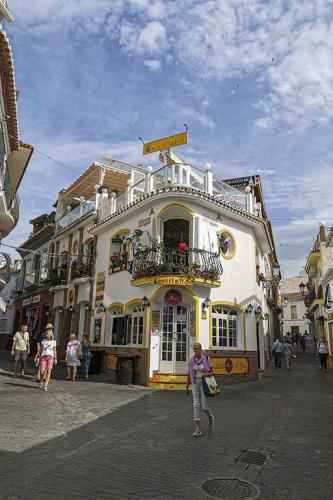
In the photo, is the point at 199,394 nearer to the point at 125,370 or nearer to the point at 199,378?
the point at 199,378

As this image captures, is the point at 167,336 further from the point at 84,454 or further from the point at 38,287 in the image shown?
the point at 38,287

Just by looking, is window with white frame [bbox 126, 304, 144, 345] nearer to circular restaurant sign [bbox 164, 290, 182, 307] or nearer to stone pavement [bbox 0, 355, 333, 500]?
circular restaurant sign [bbox 164, 290, 182, 307]

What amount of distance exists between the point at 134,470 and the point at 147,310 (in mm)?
9371

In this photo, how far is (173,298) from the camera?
14.4m

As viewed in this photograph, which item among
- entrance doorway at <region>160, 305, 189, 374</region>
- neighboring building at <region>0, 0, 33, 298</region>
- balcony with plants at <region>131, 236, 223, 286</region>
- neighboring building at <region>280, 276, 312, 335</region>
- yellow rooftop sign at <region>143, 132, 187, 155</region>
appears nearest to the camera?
neighboring building at <region>0, 0, 33, 298</region>

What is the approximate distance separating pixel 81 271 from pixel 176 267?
23.9 feet

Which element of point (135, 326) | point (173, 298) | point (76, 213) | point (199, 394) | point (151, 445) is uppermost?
point (76, 213)

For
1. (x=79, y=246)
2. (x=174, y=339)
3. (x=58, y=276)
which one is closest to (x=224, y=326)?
(x=174, y=339)

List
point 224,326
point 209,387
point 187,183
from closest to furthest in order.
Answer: point 209,387 → point 224,326 → point 187,183

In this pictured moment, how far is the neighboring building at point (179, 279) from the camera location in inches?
562

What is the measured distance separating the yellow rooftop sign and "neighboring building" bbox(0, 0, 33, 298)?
4.86 m

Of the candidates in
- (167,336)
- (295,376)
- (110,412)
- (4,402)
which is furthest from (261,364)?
(4,402)

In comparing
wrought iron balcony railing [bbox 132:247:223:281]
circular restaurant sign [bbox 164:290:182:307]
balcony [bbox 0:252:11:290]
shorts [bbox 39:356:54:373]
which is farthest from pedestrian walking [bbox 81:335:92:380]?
balcony [bbox 0:252:11:290]

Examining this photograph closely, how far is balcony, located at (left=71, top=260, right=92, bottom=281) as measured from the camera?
761 inches
